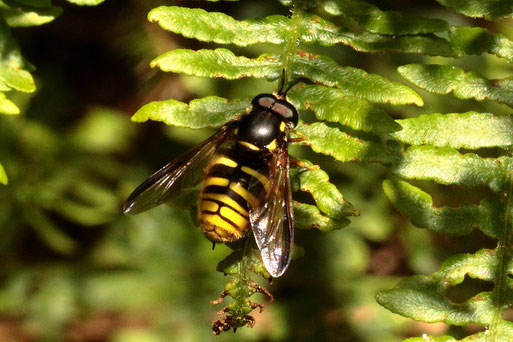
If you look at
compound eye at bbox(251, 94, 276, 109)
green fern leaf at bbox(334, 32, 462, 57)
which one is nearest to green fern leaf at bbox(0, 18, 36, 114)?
compound eye at bbox(251, 94, 276, 109)

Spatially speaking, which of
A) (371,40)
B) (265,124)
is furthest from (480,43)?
(265,124)

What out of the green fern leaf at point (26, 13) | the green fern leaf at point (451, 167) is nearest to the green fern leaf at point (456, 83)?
the green fern leaf at point (451, 167)

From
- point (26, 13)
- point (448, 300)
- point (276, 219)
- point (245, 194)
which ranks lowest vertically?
point (448, 300)

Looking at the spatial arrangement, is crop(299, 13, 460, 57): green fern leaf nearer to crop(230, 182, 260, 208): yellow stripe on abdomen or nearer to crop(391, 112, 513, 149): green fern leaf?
crop(391, 112, 513, 149): green fern leaf

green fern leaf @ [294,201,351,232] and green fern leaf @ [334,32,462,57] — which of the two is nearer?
green fern leaf @ [294,201,351,232]

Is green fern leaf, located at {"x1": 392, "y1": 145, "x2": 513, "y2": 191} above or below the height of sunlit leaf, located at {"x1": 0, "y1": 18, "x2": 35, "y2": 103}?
below

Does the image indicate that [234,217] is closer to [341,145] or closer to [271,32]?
[341,145]
